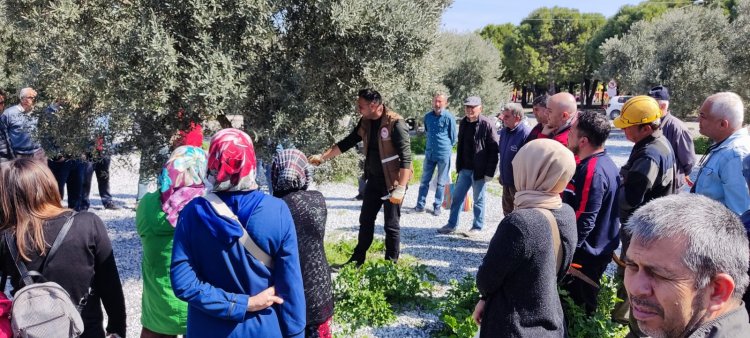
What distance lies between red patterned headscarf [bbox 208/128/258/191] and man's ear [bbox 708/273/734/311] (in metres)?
1.88

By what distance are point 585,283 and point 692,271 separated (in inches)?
104

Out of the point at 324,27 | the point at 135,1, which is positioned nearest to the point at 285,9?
the point at 324,27

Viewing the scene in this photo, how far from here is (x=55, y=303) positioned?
2.22 m

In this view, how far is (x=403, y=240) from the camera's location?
26.1 feet

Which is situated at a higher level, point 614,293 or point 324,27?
point 324,27

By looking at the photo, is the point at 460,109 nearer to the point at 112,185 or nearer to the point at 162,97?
the point at 112,185

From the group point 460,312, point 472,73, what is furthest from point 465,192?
point 472,73

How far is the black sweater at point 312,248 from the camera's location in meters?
3.03

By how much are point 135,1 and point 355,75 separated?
214cm

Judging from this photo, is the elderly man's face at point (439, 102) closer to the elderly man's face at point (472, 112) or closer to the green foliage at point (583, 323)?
the elderly man's face at point (472, 112)

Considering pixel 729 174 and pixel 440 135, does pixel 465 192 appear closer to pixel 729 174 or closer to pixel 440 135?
pixel 440 135

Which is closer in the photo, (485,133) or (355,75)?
(355,75)

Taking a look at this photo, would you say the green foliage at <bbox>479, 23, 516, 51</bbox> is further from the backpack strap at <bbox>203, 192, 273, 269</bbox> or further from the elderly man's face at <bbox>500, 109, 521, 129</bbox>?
the backpack strap at <bbox>203, 192, 273, 269</bbox>

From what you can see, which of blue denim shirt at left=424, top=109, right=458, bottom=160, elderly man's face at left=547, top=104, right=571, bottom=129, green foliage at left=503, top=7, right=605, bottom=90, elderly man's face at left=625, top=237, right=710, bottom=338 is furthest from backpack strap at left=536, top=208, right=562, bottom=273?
green foliage at left=503, top=7, right=605, bottom=90
